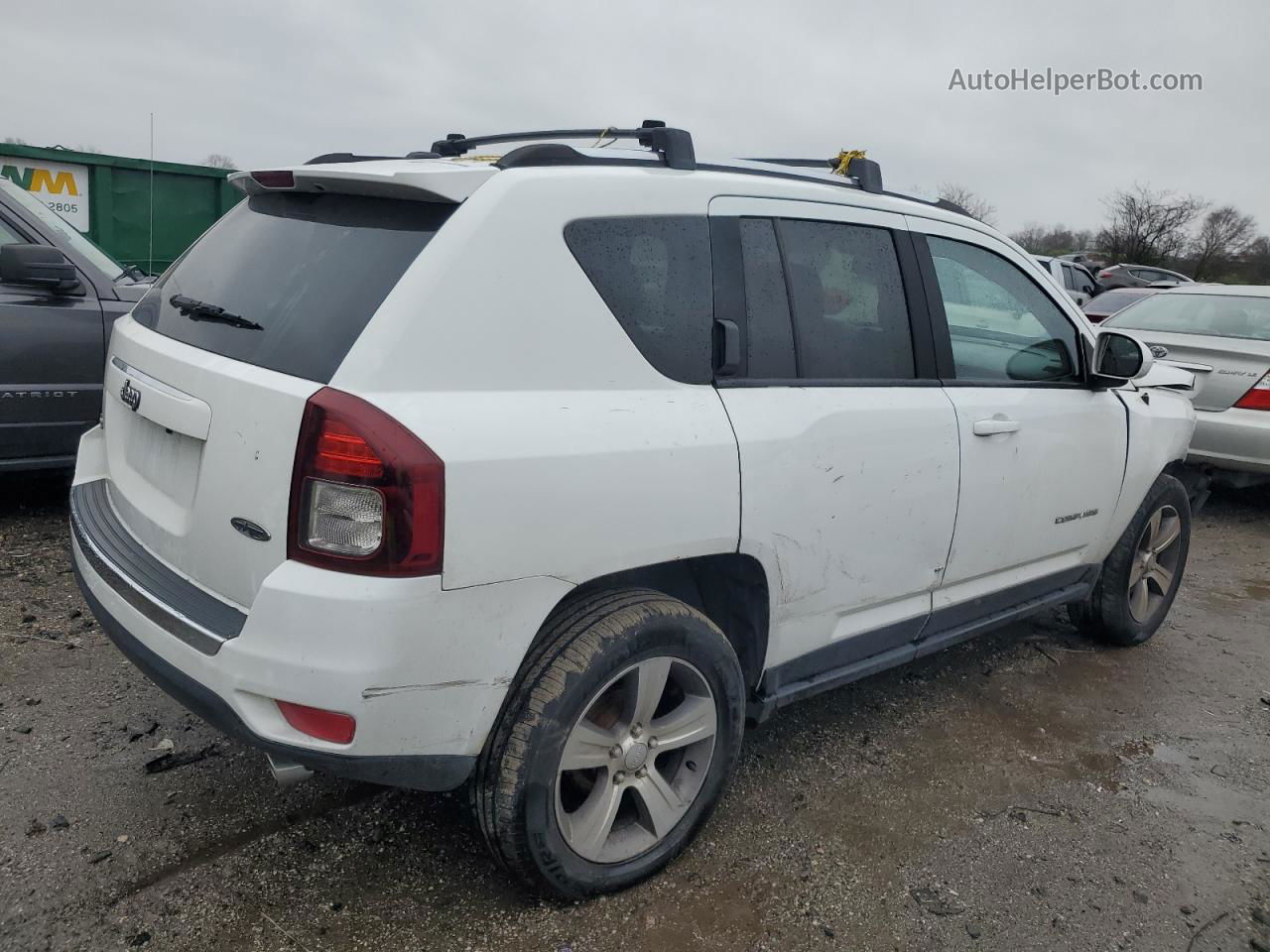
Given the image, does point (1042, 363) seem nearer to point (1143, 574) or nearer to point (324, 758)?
point (1143, 574)

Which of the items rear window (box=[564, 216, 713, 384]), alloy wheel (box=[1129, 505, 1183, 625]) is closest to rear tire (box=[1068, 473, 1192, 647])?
alloy wheel (box=[1129, 505, 1183, 625])

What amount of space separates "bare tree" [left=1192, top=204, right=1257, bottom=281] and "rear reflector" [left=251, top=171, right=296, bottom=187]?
147 ft

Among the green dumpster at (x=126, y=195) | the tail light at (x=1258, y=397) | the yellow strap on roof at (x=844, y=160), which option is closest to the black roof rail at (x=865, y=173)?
the yellow strap on roof at (x=844, y=160)

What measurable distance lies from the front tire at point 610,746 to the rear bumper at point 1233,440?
5686 millimetres

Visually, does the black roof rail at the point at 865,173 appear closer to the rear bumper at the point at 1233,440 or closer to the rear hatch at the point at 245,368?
the rear hatch at the point at 245,368

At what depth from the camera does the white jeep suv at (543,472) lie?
6.72 ft

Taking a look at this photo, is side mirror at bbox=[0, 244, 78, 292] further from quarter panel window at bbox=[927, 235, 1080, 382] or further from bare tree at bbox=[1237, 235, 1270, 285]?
bare tree at bbox=[1237, 235, 1270, 285]

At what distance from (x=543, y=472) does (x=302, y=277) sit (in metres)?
0.77

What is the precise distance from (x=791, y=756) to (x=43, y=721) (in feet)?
7.87

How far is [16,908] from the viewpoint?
2312mm

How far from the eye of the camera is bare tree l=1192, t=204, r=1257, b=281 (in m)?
41.0

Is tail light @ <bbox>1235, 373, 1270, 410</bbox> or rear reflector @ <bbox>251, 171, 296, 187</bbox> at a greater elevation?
rear reflector @ <bbox>251, 171, 296, 187</bbox>

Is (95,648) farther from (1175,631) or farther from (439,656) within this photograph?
(1175,631)

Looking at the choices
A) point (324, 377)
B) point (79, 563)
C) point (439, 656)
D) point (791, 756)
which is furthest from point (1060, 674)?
point (79, 563)
